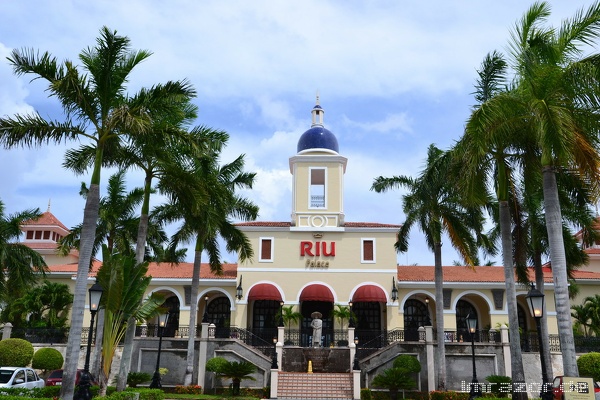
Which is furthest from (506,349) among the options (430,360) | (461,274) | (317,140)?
(317,140)

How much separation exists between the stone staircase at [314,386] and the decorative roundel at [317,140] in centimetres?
1615

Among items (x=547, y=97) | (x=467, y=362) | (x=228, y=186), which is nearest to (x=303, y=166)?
(x=228, y=186)

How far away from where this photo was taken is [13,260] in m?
27.3

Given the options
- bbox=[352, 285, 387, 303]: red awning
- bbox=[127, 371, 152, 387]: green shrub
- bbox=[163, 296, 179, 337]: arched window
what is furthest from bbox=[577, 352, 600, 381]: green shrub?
bbox=[163, 296, 179, 337]: arched window

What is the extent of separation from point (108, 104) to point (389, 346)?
18.1m

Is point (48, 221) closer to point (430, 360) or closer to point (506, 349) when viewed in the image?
point (430, 360)

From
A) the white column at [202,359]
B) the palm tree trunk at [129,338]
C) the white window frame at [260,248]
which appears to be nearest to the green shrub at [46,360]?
the white column at [202,359]

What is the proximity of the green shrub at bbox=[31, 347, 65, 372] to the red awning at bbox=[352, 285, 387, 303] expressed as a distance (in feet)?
56.5

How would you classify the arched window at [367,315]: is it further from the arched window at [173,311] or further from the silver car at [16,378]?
the silver car at [16,378]

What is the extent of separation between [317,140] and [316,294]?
34.6 ft

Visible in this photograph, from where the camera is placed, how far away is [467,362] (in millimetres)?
27219

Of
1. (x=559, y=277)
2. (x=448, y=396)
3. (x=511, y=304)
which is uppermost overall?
(x=559, y=277)

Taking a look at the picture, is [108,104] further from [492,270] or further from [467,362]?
[492,270]

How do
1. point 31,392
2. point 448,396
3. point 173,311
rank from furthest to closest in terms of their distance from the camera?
1. point 173,311
2. point 448,396
3. point 31,392
